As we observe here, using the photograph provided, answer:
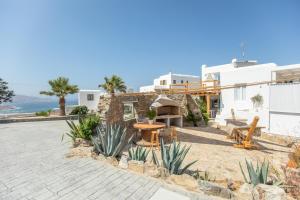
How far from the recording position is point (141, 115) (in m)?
13.6

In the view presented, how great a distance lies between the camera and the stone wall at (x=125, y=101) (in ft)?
32.6

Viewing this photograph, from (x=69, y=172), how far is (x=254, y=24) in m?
21.3

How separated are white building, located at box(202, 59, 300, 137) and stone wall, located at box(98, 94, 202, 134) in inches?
150

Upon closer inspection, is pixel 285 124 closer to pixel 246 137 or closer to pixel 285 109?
pixel 285 109

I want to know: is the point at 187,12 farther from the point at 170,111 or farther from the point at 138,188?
the point at 138,188

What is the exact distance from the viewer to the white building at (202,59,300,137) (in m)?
12.1

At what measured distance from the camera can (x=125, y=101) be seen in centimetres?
1153

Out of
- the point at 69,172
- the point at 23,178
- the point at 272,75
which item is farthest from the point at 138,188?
the point at 272,75

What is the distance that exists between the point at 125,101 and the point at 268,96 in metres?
11.3

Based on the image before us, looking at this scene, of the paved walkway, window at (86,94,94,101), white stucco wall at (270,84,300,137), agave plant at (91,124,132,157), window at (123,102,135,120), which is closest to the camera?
the paved walkway

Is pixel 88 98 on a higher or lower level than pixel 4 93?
lower

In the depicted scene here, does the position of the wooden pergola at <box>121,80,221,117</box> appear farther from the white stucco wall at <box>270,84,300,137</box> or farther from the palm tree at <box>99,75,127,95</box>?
the palm tree at <box>99,75,127,95</box>

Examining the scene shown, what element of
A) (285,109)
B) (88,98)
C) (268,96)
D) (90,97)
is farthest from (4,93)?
(285,109)

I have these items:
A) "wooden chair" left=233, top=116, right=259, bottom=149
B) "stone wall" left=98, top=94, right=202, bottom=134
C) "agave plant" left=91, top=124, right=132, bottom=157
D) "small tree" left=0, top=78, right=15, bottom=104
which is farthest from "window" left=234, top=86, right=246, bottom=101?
"small tree" left=0, top=78, right=15, bottom=104
